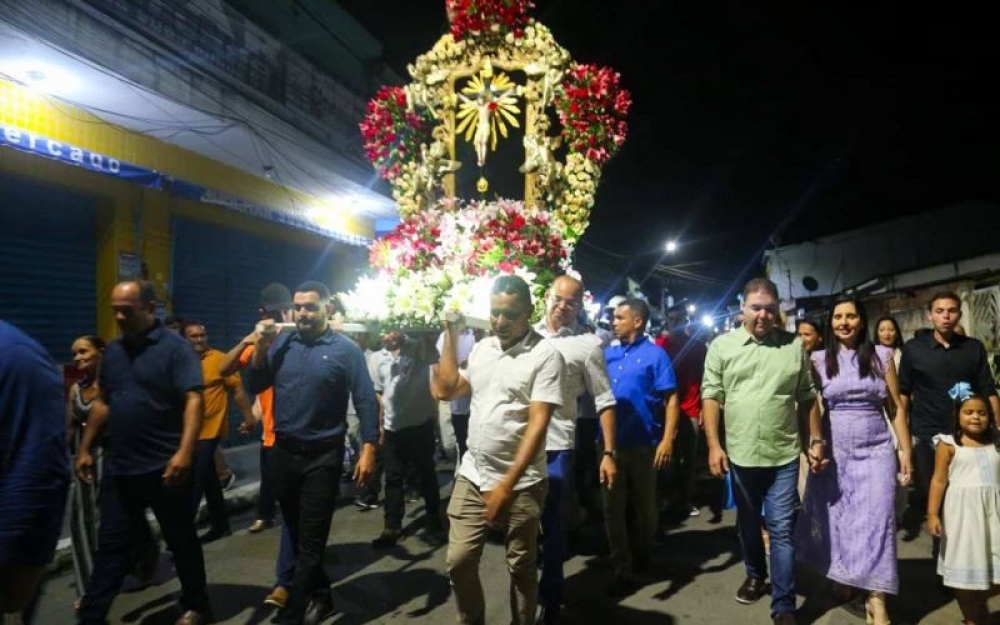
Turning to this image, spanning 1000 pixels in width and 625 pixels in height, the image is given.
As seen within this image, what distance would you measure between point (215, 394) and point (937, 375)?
651 cm

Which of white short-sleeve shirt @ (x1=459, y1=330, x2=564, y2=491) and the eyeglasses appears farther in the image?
the eyeglasses

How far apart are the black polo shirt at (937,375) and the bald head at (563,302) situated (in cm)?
314

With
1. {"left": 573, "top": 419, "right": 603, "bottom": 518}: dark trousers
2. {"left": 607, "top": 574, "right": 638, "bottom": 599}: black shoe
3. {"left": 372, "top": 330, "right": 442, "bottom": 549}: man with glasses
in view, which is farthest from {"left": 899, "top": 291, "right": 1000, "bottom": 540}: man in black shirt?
{"left": 372, "top": 330, "right": 442, "bottom": 549}: man with glasses

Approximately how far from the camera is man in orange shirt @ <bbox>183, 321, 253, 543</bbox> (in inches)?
234

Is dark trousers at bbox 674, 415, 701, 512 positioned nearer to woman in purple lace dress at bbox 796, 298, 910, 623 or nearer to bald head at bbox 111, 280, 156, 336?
woman in purple lace dress at bbox 796, 298, 910, 623

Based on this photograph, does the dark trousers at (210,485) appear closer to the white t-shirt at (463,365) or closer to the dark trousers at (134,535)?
the dark trousers at (134,535)

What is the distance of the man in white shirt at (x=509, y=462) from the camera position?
326 centimetres

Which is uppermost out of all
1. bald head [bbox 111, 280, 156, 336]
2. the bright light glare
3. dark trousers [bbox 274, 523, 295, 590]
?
the bright light glare

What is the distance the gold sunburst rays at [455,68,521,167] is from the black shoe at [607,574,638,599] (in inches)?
146

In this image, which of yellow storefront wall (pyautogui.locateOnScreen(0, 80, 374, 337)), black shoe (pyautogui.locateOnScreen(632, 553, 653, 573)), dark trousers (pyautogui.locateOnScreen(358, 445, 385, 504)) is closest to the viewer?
black shoe (pyautogui.locateOnScreen(632, 553, 653, 573))

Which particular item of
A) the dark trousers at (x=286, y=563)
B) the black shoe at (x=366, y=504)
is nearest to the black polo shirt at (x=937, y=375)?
the dark trousers at (x=286, y=563)

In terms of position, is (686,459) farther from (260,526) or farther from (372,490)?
(260,526)

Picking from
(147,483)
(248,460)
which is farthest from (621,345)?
(248,460)

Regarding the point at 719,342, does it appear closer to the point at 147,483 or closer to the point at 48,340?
the point at 147,483
